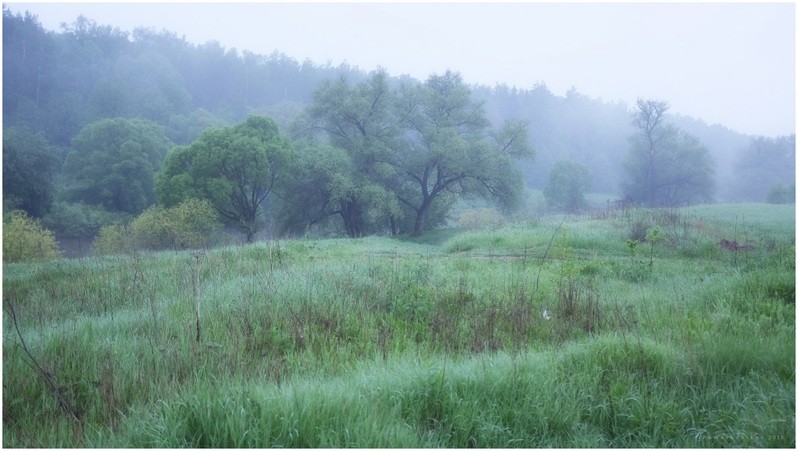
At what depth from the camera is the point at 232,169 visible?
1169 inches

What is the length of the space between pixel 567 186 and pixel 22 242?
56061mm

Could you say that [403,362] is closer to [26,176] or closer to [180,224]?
[26,176]

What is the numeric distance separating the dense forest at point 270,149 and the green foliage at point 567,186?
8991 mm

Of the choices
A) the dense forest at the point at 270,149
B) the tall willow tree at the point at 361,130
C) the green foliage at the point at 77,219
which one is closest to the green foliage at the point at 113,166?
the dense forest at the point at 270,149

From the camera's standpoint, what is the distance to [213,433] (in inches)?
135

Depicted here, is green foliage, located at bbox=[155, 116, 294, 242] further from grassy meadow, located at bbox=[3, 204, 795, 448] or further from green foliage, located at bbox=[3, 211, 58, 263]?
grassy meadow, located at bbox=[3, 204, 795, 448]

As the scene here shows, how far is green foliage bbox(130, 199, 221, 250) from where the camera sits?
2325 cm

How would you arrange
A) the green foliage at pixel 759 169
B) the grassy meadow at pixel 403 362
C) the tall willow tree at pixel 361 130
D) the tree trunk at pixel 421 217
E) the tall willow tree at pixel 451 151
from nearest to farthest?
the grassy meadow at pixel 403 362 → the tall willow tree at pixel 451 151 → the tall willow tree at pixel 361 130 → the tree trunk at pixel 421 217 → the green foliage at pixel 759 169

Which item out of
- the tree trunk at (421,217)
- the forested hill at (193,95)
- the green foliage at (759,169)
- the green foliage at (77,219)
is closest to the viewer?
the green foliage at (77,219)

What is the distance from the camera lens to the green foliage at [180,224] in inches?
915

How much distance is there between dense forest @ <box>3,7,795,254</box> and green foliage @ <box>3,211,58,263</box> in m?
1.05

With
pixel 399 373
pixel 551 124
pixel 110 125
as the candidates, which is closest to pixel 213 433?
pixel 399 373

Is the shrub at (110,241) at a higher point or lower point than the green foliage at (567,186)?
lower

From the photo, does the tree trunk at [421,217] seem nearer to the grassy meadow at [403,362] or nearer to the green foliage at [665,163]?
the grassy meadow at [403,362]
